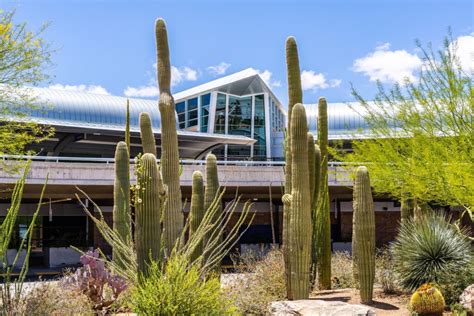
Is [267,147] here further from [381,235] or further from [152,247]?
[152,247]

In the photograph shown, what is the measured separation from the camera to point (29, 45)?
40.9 ft

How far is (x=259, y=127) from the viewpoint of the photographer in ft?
169

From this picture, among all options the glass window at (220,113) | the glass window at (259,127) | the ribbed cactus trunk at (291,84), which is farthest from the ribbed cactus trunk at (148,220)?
the glass window at (259,127)

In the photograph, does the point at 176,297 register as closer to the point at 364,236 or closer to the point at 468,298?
the point at 364,236

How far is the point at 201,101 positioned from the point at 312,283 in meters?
37.5

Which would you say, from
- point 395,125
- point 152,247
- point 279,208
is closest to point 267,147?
point 279,208

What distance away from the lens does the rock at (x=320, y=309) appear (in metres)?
8.27

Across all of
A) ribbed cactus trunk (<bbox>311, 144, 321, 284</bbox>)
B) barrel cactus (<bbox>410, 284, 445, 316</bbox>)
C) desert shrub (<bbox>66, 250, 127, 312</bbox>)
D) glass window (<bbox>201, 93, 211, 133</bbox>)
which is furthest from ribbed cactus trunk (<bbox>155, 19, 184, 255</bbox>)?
glass window (<bbox>201, 93, 211, 133</bbox>)

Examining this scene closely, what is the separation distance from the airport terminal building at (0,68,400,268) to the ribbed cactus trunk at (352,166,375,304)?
9.54 ft

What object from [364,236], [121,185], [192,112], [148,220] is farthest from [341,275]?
[192,112]

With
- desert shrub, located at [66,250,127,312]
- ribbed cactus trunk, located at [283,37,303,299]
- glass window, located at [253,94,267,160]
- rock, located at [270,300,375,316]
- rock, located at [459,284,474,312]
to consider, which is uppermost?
glass window, located at [253,94,267,160]

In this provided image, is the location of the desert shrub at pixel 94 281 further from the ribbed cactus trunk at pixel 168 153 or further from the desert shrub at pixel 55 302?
the ribbed cactus trunk at pixel 168 153

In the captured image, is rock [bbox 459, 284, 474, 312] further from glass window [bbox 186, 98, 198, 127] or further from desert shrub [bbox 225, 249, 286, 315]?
glass window [bbox 186, 98, 198, 127]

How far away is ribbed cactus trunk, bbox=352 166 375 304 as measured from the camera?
10.4 metres
